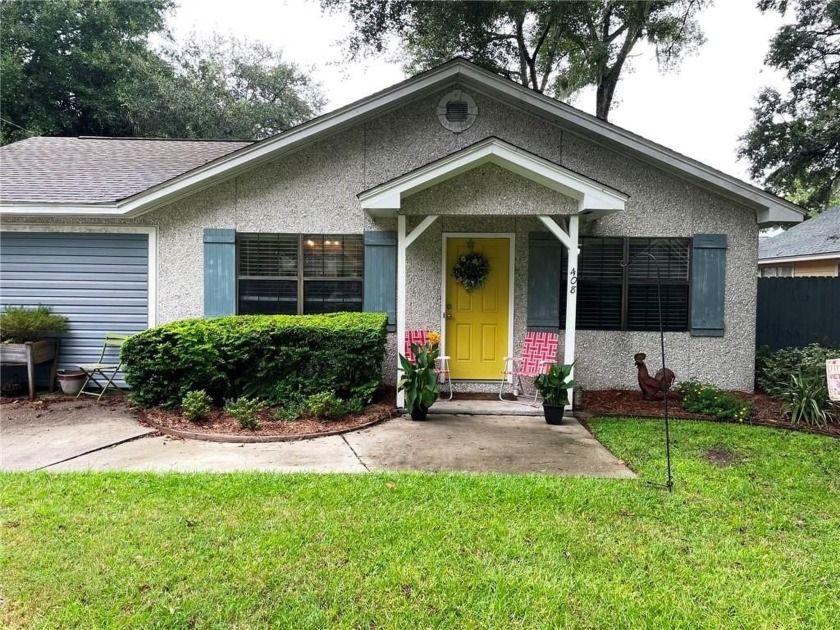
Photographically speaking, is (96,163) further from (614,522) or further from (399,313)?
(614,522)

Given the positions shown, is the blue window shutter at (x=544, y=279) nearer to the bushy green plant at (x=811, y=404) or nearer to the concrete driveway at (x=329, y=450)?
the concrete driveway at (x=329, y=450)

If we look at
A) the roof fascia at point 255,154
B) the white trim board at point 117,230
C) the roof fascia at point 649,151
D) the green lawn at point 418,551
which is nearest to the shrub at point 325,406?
the green lawn at point 418,551

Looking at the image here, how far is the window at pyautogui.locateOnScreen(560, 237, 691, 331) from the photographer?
22.9ft

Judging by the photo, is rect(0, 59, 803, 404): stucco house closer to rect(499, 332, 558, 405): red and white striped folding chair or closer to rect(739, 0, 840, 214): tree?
rect(499, 332, 558, 405): red and white striped folding chair

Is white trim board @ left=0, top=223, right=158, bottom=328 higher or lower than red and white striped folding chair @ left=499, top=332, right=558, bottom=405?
higher

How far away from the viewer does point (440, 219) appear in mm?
6934

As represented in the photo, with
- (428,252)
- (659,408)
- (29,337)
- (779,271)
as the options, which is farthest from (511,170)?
(779,271)

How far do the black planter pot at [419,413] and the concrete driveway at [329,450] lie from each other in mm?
174

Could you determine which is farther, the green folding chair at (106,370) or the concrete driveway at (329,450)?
the green folding chair at (106,370)

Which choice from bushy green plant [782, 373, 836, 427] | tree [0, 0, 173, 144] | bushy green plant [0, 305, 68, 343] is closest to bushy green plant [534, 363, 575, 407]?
bushy green plant [782, 373, 836, 427]

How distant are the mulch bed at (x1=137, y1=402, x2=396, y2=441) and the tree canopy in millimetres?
17405

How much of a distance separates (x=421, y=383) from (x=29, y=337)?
5402mm

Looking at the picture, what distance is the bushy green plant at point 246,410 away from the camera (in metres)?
5.10

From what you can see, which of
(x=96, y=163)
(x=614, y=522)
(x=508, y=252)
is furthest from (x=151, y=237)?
(x=614, y=522)
